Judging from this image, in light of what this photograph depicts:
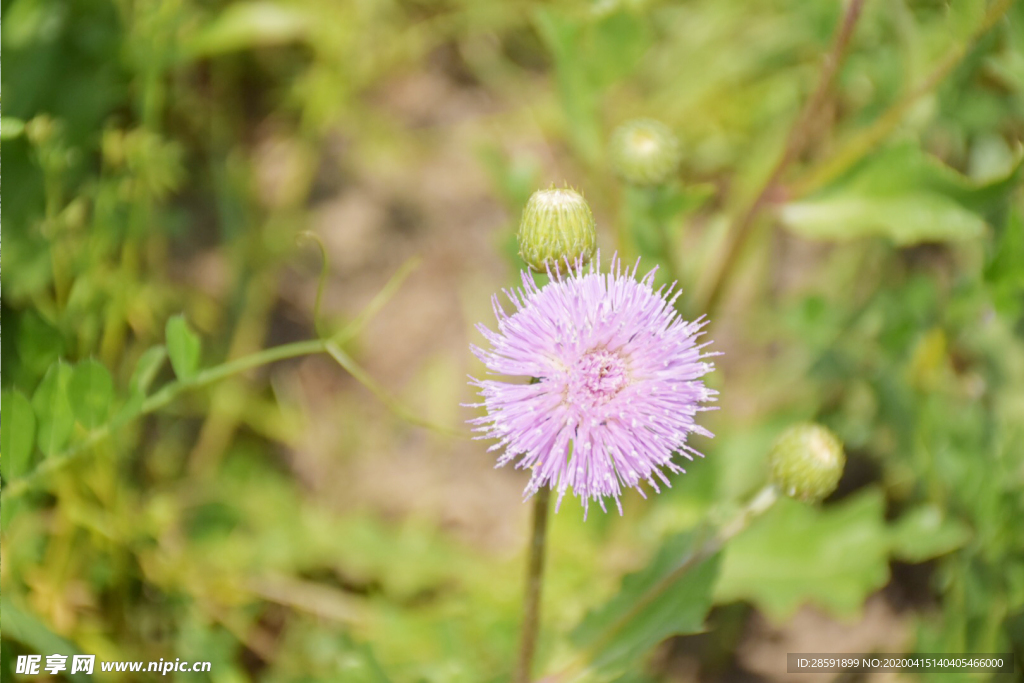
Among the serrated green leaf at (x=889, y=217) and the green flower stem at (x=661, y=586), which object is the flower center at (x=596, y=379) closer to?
the green flower stem at (x=661, y=586)

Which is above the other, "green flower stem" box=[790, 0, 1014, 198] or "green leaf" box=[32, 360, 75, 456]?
"green flower stem" box=[790, 0, 1014, 198]

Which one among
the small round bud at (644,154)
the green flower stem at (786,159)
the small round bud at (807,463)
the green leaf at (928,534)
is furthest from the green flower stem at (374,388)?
the green leaf at (928,534)

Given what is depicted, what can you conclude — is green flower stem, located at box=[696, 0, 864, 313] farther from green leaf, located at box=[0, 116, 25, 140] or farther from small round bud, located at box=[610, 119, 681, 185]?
green leaf, located at box=[0, 116, 25, 140]

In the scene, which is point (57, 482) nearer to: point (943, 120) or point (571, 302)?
point (571, 302)

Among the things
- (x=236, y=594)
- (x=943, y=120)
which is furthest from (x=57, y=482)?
(x=943, y=120)

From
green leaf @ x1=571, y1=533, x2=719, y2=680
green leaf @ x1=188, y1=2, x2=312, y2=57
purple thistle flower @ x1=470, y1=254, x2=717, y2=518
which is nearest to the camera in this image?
purple thistle flower @ x1=470, y1=254, x2=717, y2=518

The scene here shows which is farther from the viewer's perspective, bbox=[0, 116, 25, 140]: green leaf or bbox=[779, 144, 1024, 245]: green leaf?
bbox=[779, 144, 1024, 245]: green leaf

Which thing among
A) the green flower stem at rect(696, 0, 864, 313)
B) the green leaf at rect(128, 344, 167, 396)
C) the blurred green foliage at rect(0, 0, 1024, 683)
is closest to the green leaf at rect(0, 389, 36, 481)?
the blurred green foliage at rect(0, 0, 1024, 683)

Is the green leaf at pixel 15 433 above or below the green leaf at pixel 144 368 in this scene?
below
